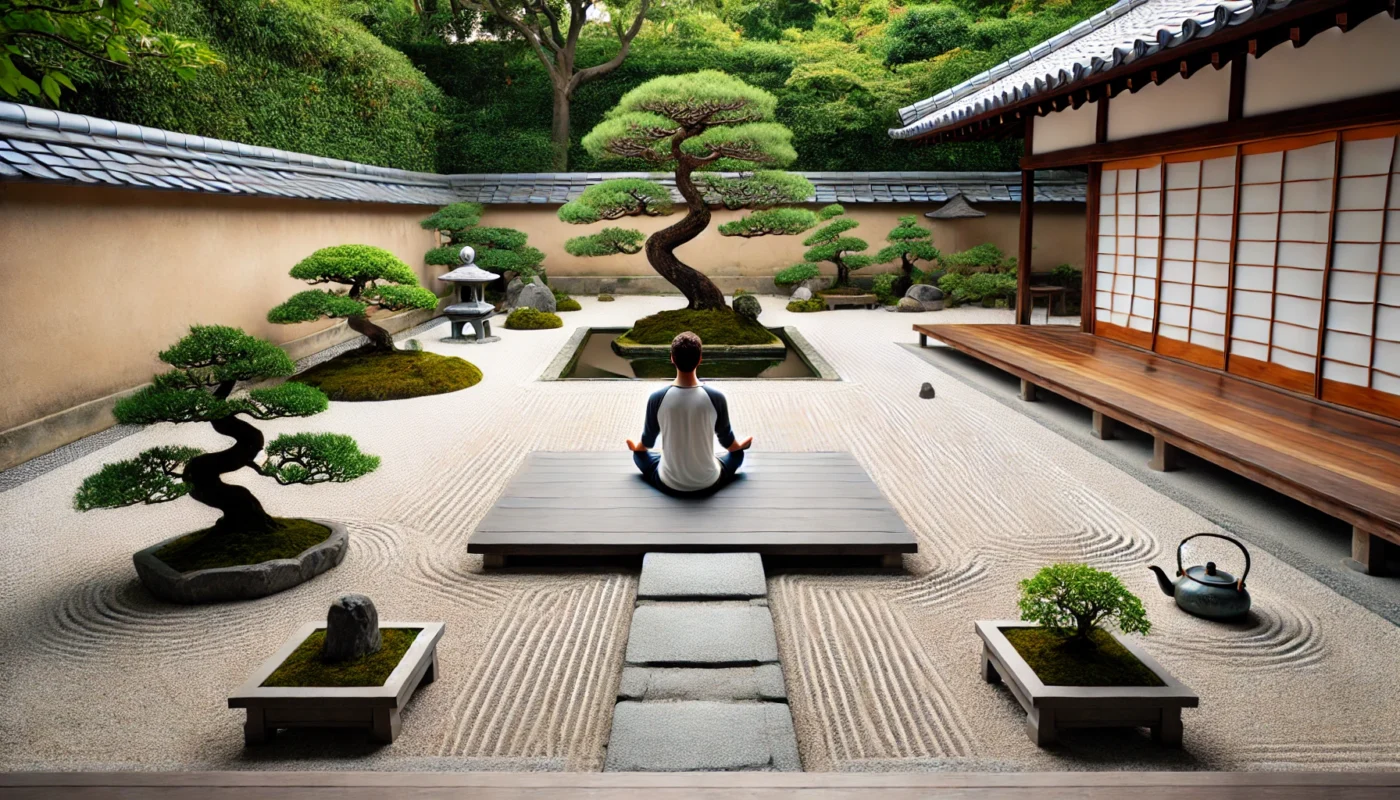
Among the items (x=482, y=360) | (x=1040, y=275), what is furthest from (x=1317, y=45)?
(x=1040, y=275)

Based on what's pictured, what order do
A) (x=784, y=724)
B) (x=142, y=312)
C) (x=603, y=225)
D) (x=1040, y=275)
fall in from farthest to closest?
(x=603, y=225) < (x=1040, y=275) < (x=142, y=312) < (x=784, y=724)

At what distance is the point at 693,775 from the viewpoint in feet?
8.26

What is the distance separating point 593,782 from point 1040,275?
1651 cm

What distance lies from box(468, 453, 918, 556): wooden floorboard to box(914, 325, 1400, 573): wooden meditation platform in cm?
204

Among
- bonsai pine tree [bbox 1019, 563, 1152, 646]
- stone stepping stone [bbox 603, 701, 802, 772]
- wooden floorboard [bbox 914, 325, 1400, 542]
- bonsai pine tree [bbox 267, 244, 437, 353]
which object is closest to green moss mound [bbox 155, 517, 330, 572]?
stone stepping stone [bbox 603, 701, 802, 772]

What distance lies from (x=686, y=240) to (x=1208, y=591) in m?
9.10

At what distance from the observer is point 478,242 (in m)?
15.5

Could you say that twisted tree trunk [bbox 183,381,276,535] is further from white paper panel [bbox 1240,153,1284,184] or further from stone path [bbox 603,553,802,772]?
white paper panel [bbox 1240,153,1284,184]

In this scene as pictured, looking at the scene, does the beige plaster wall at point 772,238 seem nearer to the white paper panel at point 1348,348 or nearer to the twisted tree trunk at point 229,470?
the white paper panel at point 1348,348

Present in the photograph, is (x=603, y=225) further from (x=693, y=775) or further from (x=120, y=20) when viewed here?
(x=693, y=775)

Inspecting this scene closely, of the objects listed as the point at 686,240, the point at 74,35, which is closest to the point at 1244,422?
the point at 74,35

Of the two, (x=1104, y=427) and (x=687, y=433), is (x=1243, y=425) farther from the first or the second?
(x=687, y=433)

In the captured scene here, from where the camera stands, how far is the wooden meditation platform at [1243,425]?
4398 mm

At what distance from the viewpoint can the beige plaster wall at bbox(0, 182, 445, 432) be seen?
22.2ft
